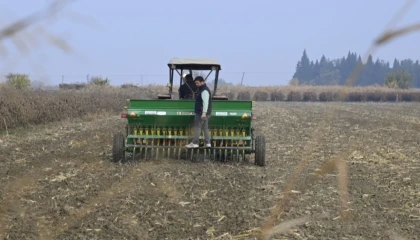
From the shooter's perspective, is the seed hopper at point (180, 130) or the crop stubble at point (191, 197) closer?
the crop stubble at point (191, 197)

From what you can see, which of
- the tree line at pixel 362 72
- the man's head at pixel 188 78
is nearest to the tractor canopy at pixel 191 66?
the man's head at pixel 188 78

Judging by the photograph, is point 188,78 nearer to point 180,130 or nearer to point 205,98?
point 180,130

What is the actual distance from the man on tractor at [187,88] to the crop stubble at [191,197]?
1851mm

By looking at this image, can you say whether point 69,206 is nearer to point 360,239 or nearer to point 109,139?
point 360,239


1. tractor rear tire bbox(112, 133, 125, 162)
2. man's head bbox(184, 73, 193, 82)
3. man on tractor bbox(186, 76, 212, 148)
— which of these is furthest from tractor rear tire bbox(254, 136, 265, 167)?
tractor rear tire bbox(112, 133, 125, 162)

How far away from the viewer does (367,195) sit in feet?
27.9

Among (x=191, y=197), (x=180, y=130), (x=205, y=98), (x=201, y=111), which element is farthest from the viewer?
(x=180, y=130)

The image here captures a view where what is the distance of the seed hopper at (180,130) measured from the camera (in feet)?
36.5

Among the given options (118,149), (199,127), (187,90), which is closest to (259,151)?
(199,127)

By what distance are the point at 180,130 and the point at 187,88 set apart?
4.44 feet

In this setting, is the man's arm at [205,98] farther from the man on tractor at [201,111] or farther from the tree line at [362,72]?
the tree line at [362,72]

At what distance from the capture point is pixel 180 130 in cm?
1138

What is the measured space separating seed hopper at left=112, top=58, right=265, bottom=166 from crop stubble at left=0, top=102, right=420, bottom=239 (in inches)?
13.8

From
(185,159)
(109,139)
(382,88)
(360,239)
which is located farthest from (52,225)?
(382,88)
